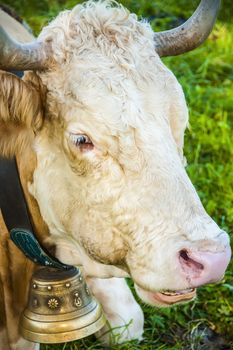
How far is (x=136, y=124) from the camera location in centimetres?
323

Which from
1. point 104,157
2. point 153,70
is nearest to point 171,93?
point 153,70

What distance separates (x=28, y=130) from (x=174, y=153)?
595 mm

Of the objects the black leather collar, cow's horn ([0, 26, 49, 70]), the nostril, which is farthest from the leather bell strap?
the nostril

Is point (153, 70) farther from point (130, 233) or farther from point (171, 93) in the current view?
point (130, 233)

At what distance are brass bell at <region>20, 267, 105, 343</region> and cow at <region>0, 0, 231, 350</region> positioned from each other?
0.20 metres

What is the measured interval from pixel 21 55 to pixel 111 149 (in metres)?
0.47

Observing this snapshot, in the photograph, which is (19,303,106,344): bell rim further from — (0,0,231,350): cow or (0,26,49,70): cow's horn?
(0,26,49,70): cow's horn

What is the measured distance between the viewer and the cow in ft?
10.5

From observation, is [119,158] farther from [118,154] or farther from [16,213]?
[16,213]

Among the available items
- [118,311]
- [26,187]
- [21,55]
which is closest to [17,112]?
[21,55]

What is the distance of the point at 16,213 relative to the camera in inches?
145

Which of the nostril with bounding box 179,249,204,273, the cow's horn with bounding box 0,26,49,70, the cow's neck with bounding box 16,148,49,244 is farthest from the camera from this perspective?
the cow's neck with bounding box 16,148,49,244

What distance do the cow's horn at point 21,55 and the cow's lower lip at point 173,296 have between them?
934 millimetres

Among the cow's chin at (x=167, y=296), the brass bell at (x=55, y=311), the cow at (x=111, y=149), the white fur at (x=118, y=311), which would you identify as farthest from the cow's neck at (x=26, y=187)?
the white fur at (x=118, y=311)
